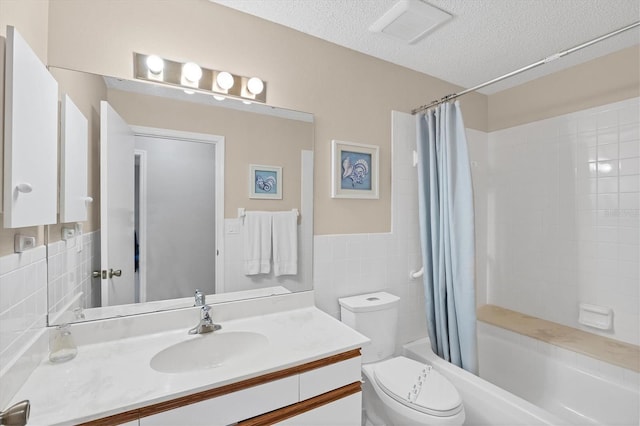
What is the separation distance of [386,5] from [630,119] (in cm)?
176

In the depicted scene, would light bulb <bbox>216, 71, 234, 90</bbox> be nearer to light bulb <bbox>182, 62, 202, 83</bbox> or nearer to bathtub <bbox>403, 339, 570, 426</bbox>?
light bulb <bbox>182, 62, 202, 83</bbox>

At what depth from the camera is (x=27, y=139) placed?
81cm

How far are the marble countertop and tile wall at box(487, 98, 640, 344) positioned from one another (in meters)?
1.91

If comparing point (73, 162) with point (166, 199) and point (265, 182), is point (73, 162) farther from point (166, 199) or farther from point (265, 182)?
point (265, 182)

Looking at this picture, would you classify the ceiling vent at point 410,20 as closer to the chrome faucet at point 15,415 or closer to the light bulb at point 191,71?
the light bulb at point 191,71

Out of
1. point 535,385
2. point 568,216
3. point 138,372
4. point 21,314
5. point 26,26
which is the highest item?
point 26,26

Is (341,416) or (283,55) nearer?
(341,416)

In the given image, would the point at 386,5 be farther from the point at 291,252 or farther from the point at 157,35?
the point at 291,252

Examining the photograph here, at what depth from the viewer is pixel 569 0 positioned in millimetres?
1532

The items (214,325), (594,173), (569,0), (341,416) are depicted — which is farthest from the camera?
(594,173)

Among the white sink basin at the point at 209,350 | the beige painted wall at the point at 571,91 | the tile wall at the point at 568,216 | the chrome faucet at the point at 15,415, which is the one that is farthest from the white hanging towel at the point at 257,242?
the beige painted wall at the point at 571,91

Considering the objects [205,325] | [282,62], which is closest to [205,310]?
[205,325]

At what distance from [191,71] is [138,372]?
126cm

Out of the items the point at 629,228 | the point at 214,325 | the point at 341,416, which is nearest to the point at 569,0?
the point at 629,228
